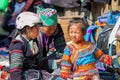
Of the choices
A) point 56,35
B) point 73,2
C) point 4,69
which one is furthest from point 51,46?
point 73,2

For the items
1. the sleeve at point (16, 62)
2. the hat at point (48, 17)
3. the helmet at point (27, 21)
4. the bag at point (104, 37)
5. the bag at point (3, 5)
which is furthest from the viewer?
the bag at point (3, 5)

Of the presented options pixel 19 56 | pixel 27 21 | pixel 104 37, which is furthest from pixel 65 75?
pixel 104 37

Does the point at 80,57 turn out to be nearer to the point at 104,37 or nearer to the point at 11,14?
the point at 104,37

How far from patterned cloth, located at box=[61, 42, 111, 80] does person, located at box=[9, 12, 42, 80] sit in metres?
0.46

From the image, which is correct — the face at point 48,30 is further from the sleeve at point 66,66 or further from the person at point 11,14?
the person at point 11,14

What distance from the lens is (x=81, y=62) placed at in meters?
4.60

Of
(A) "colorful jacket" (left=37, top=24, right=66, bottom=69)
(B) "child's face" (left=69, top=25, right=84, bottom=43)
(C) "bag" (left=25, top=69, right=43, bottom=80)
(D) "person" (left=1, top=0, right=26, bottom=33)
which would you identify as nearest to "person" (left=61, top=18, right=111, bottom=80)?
(B) "child's face" (left=69, top=25, right=84, bottom=43)

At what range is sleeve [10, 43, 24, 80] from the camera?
4.79 m

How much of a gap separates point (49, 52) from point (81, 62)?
843mm

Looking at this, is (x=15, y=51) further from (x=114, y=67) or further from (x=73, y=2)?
(x=73, y=2)

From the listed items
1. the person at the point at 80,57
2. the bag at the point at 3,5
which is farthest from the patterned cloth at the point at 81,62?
the bag at the point at 3,5

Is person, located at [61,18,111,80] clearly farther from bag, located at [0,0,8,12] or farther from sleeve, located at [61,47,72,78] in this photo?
bag, located at [0,0,8,12]

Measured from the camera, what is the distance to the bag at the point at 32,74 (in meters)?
4.92

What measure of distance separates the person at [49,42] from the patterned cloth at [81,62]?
0.49 metres
